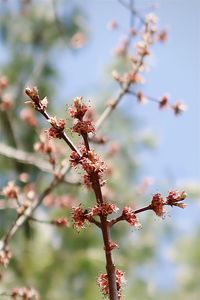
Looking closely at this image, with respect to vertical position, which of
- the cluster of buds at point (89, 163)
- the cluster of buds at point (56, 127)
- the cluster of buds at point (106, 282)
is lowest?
the cluster of buds at point (106, 282)

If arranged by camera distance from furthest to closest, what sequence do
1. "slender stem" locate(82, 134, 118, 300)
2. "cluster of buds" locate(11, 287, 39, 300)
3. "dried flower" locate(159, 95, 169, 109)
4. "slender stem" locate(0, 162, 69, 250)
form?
1. "dried flower" locate(159, 95, 169, 109)
2. "slender stem" locate(0, 162, 69, 250)
3. "cluster of buds" locate(11, 287, 39, 300)
4. "slender stem" locate(82, 134, 118, 300)

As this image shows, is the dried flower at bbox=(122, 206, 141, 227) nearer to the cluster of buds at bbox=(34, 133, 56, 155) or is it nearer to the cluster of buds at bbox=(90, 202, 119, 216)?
the cluster of buds at bbox=(90, 202, 119, 216)

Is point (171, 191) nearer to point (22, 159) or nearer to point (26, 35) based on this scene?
point (22, 159)

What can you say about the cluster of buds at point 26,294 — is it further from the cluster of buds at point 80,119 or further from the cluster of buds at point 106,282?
the cluster of buds at point 80,119

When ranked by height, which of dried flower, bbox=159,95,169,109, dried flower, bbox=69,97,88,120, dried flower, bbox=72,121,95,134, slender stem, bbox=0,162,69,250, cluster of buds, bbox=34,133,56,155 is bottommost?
dried flower, bbox=72,121,95,134

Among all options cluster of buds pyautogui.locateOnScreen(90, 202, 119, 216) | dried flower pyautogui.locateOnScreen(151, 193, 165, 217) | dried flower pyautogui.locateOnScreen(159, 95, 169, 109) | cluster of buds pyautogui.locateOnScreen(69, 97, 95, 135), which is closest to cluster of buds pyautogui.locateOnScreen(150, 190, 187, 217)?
dried flower pyautogui.locateOnScreen(151, 193, 165, 217)

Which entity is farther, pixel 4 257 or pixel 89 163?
pixel 4 257

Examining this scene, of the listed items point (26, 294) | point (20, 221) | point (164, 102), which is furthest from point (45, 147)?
point (26, 294)

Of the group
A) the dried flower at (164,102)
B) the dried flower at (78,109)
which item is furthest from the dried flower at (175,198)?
the dried flower at (164,102)

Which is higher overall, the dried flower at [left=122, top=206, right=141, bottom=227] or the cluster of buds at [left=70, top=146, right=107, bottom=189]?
the cluster of buds at [left=70, top=146, right=107, bottom=189]

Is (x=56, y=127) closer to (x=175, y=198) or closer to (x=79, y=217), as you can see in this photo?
(x=79, y=217)

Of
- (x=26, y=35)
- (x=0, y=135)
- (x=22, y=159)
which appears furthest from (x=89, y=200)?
(x=22, y=159)
